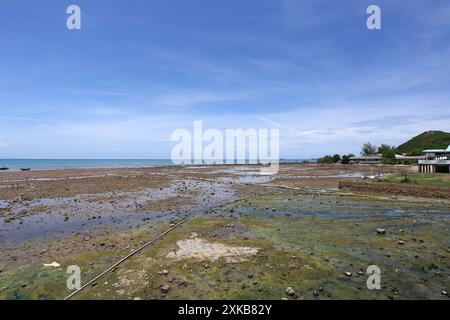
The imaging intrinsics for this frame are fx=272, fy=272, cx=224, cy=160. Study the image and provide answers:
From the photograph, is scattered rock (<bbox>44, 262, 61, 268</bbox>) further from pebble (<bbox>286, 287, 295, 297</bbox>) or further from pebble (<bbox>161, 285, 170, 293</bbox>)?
pebble (<bbox>286, 287, 295, 297</bbox>)

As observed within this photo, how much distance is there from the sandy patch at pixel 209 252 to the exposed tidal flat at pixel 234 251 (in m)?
0.04

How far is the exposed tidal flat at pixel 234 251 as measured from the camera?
24.6ft

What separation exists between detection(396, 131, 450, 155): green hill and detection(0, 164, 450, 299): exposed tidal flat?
488 ft

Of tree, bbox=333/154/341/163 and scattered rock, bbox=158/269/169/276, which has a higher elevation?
tree, bbox=333/154/341/163

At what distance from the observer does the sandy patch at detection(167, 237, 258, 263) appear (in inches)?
380

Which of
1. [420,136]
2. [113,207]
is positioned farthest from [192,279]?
[420,136]

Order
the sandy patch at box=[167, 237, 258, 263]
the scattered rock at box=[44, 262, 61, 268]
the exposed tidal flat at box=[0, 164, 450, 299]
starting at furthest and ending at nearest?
the sandy patch at box=[167, 237, 258, 263]
the scattered rock at box=[44, 262, 61, 268]
the exposed tidal flat at box=[0, 164, 450, 299]

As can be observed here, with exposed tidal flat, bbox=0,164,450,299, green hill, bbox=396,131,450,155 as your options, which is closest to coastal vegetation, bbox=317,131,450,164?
green hill, bbox=396,131,450,155

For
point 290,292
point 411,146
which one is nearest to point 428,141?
point 411,146

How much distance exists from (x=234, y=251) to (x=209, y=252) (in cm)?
94

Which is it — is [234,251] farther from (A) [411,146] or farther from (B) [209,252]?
(A) [411,146]

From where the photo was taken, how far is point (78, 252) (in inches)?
416

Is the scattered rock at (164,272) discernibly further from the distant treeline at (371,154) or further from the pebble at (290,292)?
the distant treeline at (371,154)
